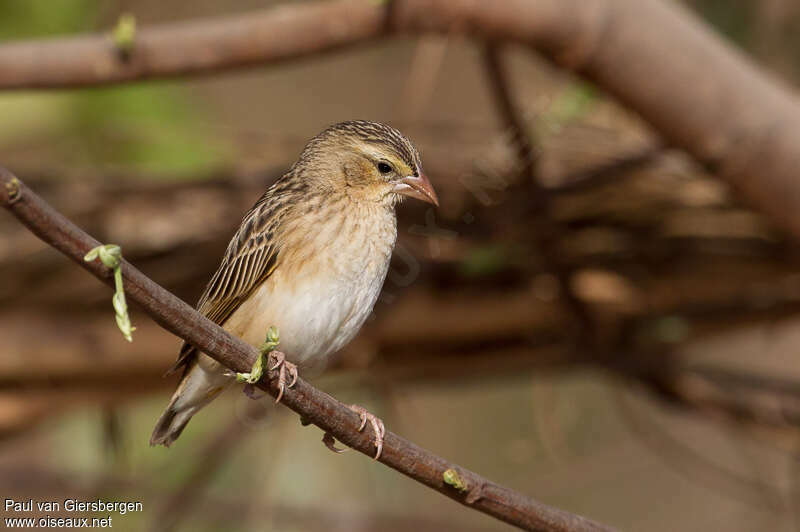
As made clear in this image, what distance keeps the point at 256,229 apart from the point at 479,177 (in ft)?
4.40

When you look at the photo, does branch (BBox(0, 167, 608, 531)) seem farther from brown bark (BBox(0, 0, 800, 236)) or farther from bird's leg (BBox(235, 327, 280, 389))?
brown bark (BBox(0, 0, 800, 236))

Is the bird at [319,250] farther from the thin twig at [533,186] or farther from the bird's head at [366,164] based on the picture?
the thin twig at [533,186]

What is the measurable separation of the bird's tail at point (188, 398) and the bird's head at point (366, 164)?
1.66ft

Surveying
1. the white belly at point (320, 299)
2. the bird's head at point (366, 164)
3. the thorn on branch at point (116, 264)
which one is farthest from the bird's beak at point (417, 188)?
the thorn on branch at point (116, 264)

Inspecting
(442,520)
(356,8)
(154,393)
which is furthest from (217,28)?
(442,520)

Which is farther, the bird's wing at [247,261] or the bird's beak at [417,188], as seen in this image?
the bird's wing at [247,261]

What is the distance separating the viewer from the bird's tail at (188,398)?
252cm

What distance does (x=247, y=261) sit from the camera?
Answer: 2438mm

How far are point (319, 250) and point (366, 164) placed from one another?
0.21 meters

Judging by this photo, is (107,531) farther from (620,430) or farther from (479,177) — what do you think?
(620,430)

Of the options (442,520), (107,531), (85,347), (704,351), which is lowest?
(107,531)

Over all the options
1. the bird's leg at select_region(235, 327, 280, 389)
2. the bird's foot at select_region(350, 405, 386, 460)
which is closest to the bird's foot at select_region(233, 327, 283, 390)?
the bird's leg at select_region(235, 327, 280, 389)

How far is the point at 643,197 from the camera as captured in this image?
372cm

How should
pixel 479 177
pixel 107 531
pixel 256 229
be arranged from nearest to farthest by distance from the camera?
pixel 256 229, pixel 479 177, pixel 107 531
